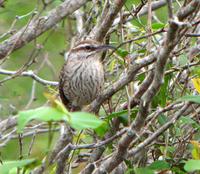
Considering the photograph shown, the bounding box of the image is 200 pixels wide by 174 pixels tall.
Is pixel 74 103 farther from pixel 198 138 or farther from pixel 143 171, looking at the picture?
pixel 143 171

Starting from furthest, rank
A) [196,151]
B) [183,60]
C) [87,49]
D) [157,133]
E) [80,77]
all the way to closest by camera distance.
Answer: [80,77] → [87,49] → [183,60] → [196,151] → [157,133]

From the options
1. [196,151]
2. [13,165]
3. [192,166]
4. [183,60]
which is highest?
[13,165]

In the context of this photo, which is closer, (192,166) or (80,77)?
(192,166)

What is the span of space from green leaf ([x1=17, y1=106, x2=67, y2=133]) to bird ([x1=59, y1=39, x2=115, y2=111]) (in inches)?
137

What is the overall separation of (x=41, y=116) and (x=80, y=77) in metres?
3.85

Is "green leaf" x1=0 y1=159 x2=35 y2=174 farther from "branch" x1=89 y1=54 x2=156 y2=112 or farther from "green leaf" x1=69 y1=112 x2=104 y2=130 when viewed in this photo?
"branch" x1=89 y1=54 x2=156 y2=112

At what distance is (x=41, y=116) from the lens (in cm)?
318

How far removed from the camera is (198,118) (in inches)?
201

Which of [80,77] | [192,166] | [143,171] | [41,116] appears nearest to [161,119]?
[143,171]

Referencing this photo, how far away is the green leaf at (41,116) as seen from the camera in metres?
3.17

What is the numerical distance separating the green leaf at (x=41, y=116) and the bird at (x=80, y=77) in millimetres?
3478

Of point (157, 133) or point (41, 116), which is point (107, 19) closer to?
point (157, 133)

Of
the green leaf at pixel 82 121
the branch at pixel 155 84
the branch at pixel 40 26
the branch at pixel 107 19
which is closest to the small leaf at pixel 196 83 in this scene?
the branch at pixel 107 19

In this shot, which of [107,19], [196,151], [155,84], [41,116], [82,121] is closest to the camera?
[41,116]
